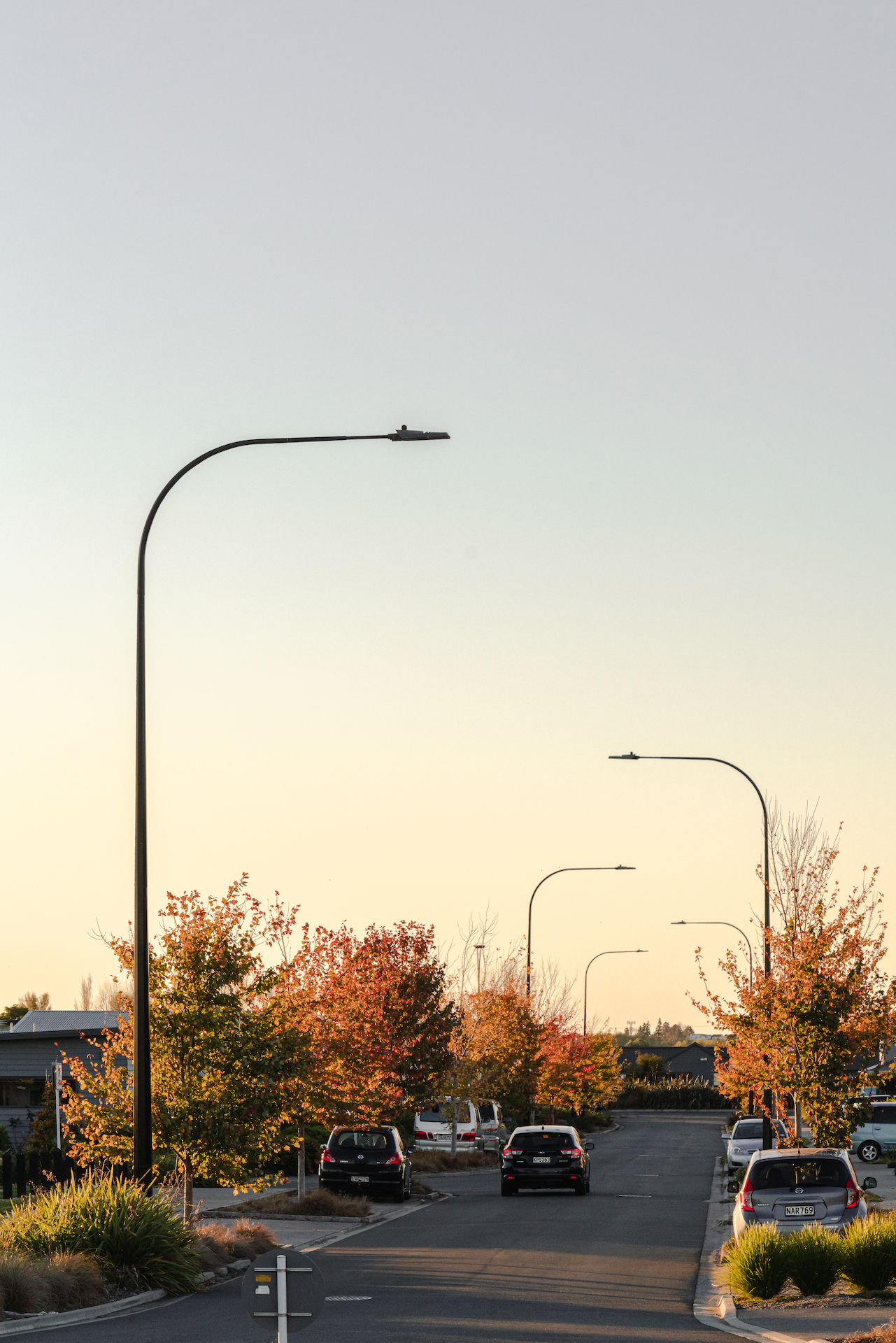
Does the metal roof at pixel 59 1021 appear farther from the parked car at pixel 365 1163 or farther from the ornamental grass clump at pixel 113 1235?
the ornamental grass clump at pixel 113 1235

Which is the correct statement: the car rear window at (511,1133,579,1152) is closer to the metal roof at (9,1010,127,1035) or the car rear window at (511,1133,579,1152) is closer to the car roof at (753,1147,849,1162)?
the car roof at (753,1147,849,1162)

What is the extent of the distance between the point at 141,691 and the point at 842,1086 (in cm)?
1483

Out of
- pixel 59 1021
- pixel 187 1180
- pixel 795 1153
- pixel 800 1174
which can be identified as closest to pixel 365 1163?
pixel 187 1180

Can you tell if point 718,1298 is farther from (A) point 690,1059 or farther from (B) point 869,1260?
(A) point 690,1059

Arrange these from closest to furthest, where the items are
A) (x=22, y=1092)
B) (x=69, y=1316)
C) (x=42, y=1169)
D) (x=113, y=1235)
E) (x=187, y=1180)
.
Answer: (x=69, y=1316) < (x=113, y=1235) < (x=187, y=1180) < (x=42, y=1169) < (x=22, y=1092)

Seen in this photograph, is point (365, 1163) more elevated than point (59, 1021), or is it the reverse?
point (59, 1021)

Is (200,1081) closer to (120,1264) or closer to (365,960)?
(120,1264)

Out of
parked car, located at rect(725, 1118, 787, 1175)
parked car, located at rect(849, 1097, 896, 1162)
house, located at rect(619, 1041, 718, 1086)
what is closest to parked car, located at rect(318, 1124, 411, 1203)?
parked car, located at rect(725, 1118, 787, 1175)

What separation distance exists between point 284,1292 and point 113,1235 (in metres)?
9.12

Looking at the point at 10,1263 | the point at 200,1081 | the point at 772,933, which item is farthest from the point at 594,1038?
the point at 10,1263

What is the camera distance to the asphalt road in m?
14.6

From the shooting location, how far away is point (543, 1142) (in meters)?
35.1

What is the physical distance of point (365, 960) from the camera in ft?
121

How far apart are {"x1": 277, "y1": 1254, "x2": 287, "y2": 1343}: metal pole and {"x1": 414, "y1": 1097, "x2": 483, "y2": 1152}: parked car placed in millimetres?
42854
